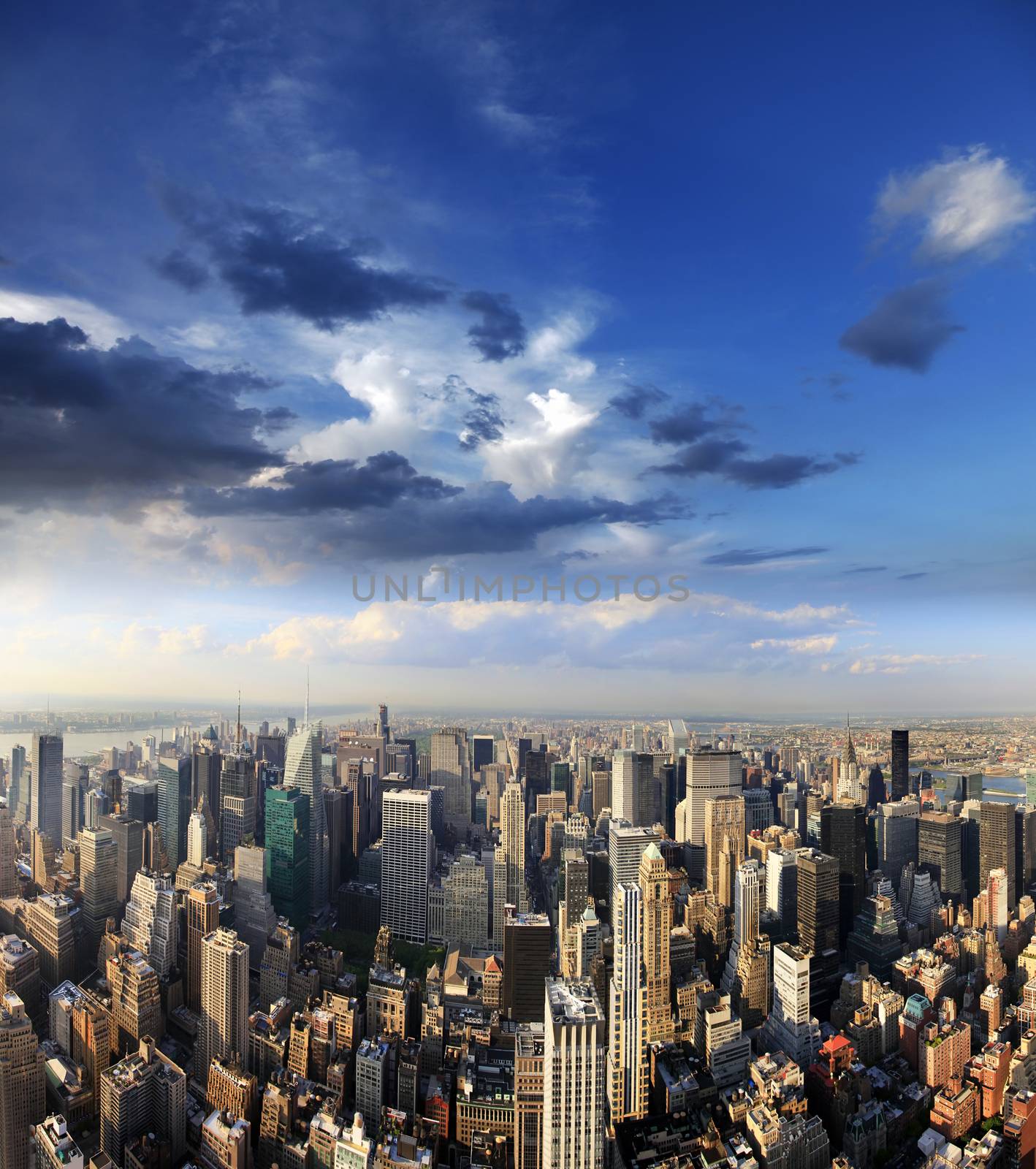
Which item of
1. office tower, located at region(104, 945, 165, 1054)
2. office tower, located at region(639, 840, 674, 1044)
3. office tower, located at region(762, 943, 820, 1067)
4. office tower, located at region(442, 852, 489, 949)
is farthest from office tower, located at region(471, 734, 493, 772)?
office tower, located at region(104, 945, 165, 1054)

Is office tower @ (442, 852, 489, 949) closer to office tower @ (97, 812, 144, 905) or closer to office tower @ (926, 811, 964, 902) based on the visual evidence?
office tower @ (97, 812, 144, 905)

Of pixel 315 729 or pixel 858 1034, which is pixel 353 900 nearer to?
pixel 315 729

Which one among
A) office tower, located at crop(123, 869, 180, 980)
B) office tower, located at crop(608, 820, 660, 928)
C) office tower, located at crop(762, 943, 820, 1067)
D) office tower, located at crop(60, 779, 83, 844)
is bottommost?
office tower, located at crop(762, 943, 820, 1067)

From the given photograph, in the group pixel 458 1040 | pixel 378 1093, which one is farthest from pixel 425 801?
pixel 378 1093

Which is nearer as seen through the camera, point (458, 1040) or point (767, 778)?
point (458, 1040)

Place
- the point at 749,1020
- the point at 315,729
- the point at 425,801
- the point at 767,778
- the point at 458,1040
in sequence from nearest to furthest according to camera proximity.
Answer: the point at 458,1040
the point at 749,1020
the point at 425,801
the point at 315,729
the point at 767,778

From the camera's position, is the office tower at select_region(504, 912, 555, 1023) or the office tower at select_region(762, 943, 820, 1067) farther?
the office tower at select_region(504, 912, 555, 1023)

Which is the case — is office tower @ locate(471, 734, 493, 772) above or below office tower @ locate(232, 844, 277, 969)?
above
